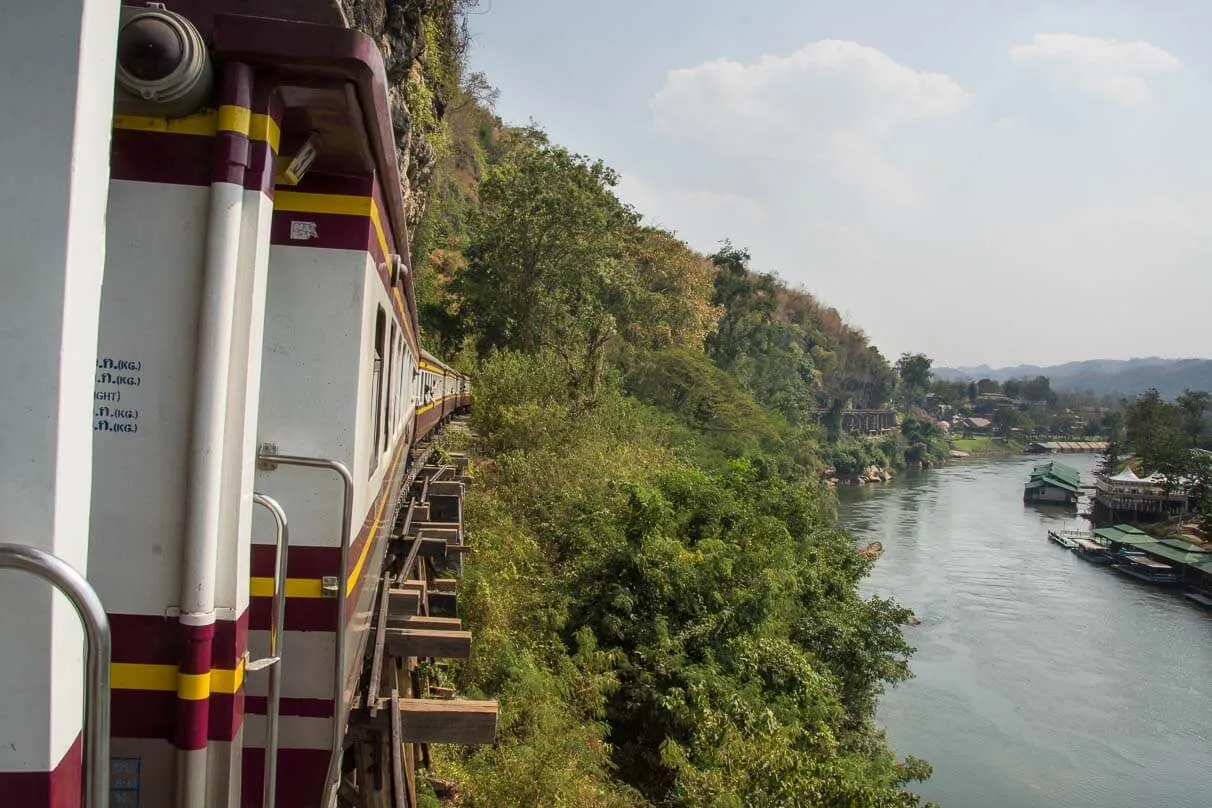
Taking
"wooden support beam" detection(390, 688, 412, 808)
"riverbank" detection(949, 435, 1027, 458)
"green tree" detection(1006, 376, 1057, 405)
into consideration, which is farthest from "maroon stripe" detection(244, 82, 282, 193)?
"green tree" detection(1006, 376, 1057, 405)

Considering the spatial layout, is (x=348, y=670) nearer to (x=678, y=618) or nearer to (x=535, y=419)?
(x=678, y=618)

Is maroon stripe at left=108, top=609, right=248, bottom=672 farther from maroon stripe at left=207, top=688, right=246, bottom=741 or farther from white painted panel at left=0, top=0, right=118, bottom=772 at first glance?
white painted panel at left=0, top=0, right=118, bottom=772

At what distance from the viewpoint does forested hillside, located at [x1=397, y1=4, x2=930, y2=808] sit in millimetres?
9500

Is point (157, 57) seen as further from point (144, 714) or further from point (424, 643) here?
point (424, 643)

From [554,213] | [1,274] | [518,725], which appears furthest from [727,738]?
[554,213]

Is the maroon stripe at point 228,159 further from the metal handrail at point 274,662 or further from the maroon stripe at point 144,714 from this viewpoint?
the maroon stripe at point 144,714

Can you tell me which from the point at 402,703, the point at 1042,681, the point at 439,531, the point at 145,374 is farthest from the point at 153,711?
the point at 1042,681

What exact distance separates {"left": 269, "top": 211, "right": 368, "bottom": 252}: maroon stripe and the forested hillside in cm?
603

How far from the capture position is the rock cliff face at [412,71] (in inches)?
523

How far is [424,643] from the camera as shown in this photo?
5.35m

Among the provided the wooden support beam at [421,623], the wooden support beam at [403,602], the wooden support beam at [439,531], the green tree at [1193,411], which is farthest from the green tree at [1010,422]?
the wooden support beam at [403,602]

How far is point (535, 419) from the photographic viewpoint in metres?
18.2

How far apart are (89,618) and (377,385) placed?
10.2ft

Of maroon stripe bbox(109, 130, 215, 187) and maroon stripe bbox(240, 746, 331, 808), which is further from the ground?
maroon stripe bbox(109, 130, 215, 187)
